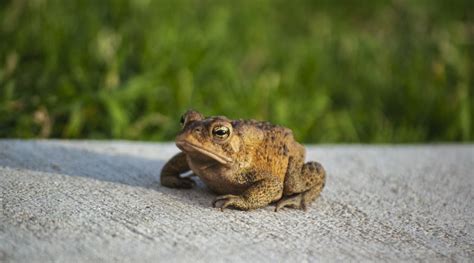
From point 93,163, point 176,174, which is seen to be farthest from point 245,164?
point 93,163

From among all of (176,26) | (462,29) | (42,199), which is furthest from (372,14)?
(42,199)

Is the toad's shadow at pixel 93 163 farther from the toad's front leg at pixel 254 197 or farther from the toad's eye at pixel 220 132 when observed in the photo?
the toad's eye at pixel 220 132

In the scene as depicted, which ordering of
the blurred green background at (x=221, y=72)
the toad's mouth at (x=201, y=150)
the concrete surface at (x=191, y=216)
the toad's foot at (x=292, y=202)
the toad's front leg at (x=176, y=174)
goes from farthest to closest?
the blurred green background at (x=221, y=72) < the toad's front leg at (x=176, y=174) < the toad's foot at (x=292, y=202) < the toad's mouth at (x=201, y=150) < the concrete surface at (x=191, y=216)

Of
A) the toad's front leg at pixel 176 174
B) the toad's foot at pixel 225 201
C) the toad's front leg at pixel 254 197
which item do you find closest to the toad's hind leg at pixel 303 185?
the toad's front leg at pixel 254 197

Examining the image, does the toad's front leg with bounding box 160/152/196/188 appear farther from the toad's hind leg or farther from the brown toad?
the toad's hind leg

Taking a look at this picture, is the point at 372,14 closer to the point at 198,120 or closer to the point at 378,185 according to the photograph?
the point at 378,185

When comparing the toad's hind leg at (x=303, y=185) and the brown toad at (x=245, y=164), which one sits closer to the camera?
the brown toad at (x=245, y=164)

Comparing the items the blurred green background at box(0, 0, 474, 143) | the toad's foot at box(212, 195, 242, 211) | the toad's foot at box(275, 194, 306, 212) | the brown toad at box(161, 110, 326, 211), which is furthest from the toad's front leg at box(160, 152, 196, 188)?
the blurred green background at box(0, 0, 474, 143)
